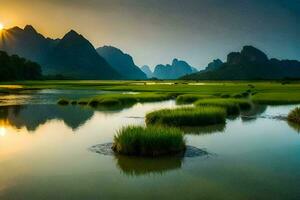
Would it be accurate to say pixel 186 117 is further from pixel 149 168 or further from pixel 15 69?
pixel 15 69

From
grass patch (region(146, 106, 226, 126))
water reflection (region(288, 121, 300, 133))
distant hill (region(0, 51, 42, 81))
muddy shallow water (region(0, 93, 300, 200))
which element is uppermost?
distant hill (region(0, 51, 42, 81))

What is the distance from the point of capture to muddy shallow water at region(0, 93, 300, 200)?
43.0 feet

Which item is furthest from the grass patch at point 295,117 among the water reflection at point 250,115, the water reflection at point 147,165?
the water reflection at point 147,165

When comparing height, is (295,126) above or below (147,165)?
below

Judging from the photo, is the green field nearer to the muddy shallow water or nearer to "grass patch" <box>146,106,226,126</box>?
"grass patch" <box>146,106,226,126</box>

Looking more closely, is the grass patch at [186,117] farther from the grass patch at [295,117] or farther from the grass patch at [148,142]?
the grass patch at [148,142]

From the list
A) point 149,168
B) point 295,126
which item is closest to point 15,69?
point 295,126

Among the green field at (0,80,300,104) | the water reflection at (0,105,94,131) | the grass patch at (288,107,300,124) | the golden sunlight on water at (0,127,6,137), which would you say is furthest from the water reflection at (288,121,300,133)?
the green field at (0,80,300,104)

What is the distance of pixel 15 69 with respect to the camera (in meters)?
129

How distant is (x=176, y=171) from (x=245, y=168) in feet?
8.91

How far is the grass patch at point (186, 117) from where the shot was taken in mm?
28450

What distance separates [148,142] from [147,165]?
146 centimetres

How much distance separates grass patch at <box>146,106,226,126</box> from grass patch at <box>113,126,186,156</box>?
8.98m

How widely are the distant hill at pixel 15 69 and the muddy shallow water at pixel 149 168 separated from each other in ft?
331
